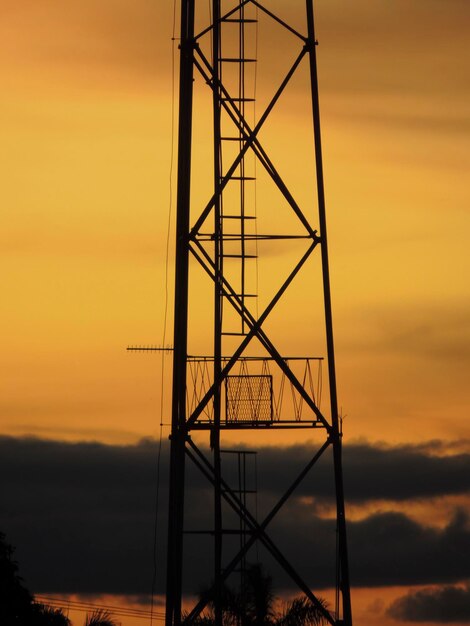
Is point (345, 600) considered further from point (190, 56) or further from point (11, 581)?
point (190, 56)

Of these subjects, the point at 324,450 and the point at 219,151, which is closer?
the point at 324,450

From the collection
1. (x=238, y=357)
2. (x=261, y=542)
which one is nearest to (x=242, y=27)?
(x=238, y=357)

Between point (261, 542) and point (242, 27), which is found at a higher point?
point (242, 27)

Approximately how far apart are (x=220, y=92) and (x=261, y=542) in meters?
9.02

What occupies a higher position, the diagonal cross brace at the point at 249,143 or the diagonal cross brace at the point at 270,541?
the diagonal cross brace at the point at 249,143

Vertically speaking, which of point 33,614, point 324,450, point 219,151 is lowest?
point 33,614

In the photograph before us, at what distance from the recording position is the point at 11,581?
3534cm

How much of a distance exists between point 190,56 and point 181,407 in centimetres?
703

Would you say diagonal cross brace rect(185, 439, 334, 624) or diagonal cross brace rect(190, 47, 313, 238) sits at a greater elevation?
diagonal cross brace rect(190, 47, 313, 238)

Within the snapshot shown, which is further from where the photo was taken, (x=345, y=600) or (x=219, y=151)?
(x=219, y=151)

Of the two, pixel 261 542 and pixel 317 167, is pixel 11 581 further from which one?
pixel 317 167

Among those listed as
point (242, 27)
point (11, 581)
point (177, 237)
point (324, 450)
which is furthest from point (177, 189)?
point (11, 581)

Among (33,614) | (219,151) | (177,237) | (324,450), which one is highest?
(219,151)

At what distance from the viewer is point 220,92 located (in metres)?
36.5
